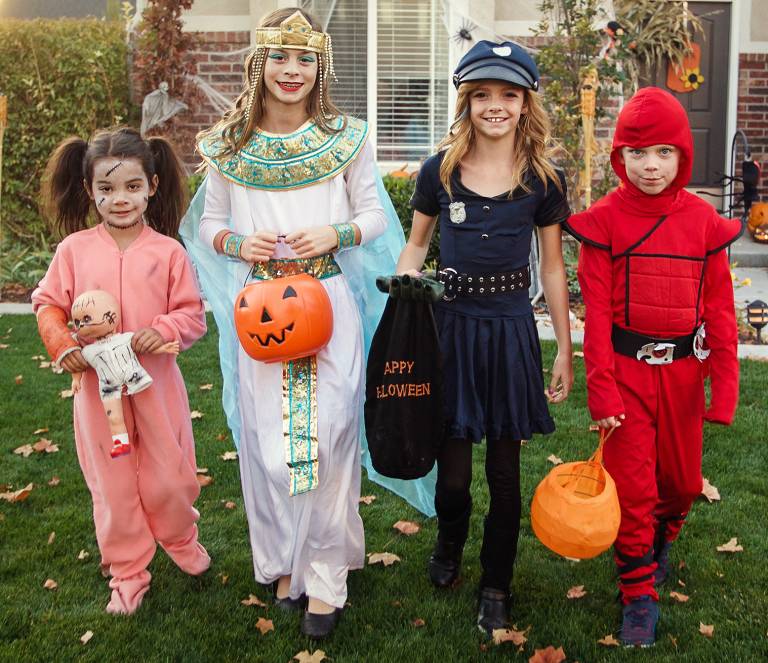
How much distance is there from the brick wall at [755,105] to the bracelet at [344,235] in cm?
923

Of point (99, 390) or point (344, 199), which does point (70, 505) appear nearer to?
point (99, 390)

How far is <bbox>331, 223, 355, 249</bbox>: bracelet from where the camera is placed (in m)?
2.97

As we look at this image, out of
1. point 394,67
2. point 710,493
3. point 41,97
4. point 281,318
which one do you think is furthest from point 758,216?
point 281,318

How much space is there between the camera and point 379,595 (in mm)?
3324

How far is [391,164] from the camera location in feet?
34.0

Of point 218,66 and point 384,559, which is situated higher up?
point 218,66

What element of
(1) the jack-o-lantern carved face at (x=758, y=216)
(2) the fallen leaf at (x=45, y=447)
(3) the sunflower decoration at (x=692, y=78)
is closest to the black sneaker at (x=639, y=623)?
(2) the fallen leaf at (x=45, y=447)

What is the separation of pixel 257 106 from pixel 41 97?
757 cm

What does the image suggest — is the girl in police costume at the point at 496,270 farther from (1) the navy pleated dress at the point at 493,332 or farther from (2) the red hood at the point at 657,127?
(2) the red hood at the point at 657,127

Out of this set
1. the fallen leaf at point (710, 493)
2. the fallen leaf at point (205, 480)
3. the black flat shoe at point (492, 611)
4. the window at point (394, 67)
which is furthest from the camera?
the window at point (394, 67)

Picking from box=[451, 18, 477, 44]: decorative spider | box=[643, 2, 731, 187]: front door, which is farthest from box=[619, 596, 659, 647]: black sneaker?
box=[643, 2, 731, 187]: front door

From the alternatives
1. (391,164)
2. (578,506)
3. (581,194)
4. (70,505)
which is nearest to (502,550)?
(578,506)

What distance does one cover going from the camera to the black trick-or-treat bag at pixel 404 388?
284 cm

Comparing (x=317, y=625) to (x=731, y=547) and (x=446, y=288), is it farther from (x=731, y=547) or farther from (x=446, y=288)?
(x=731, y=547)
